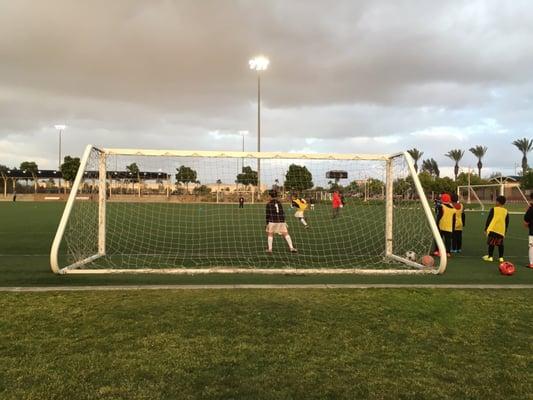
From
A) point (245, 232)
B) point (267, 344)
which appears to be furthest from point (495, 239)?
point (245, 232)

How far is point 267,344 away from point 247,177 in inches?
375

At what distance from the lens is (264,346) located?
14.3 feet

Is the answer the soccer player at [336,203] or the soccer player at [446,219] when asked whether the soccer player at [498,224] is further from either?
the soccer player at [336,203]

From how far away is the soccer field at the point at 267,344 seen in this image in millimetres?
3488

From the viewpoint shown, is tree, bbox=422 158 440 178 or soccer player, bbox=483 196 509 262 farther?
tree, bbox=422 158 440 178

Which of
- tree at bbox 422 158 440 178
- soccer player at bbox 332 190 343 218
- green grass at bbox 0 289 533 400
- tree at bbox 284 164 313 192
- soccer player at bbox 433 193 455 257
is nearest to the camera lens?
green grass at bbox 0 289 533 400

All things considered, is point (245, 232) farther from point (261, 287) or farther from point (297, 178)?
point (261, 287)

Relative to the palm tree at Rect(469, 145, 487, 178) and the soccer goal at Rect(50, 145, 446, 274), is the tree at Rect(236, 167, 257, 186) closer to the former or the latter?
the soccer goal at Rect(50, 145, 446, 274)

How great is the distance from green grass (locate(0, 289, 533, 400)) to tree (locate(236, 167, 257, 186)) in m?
6.78

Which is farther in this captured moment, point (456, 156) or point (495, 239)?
point (456, 156)

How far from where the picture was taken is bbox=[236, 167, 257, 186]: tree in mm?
12812

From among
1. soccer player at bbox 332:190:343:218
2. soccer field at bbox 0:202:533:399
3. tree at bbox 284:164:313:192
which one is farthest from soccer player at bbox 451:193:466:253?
soccer player at bbox 332:190:343:218

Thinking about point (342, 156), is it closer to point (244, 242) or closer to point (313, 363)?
point (244, 242)

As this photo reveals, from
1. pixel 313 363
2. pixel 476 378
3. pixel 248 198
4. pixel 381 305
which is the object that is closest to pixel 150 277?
pixel 381 305
